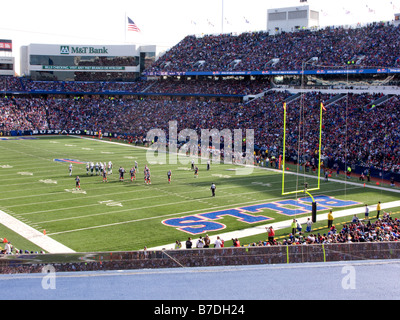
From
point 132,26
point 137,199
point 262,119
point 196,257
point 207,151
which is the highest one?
point 132,26

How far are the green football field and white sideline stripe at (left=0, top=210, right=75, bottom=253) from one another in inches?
9.8

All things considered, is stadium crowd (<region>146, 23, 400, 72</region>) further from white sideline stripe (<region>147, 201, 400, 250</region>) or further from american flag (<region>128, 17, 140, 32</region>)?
white sideline stripe (<region>147, 201, 400, 250</region>)

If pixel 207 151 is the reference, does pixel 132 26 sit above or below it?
above

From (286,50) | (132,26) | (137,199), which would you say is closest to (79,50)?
(132,26)

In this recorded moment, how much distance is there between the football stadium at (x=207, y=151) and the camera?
1445 centimetres

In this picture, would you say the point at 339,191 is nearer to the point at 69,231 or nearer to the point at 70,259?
the point at 69,231

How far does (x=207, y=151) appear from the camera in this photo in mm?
37000

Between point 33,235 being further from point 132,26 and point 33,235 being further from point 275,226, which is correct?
point 132,26

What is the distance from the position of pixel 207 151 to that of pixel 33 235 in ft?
72.1

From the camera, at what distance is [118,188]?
2423cm

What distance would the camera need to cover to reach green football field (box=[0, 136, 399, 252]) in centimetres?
1662

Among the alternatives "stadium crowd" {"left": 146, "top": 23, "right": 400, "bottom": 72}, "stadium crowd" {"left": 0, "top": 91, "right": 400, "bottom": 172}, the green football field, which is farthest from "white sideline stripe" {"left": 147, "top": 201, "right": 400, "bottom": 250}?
"stadium crowd" {"left": 146, "top": 23, "right": 400, "bottom": 72}

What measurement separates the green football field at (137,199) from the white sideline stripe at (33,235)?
0.82 ft

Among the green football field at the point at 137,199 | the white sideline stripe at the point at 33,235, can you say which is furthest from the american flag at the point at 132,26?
the white sideline stripe at the point at 33,235
